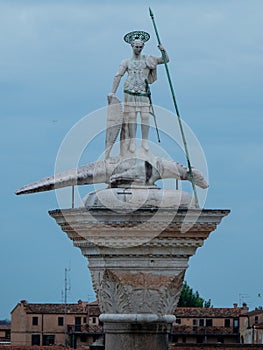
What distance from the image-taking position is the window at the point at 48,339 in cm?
8031

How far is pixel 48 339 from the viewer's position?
265 ft

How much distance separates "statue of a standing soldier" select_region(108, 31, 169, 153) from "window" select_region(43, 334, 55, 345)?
70527 mm

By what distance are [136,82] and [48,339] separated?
71049 millimetres

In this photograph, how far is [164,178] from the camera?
416 inches

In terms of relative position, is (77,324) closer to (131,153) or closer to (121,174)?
(131,153)

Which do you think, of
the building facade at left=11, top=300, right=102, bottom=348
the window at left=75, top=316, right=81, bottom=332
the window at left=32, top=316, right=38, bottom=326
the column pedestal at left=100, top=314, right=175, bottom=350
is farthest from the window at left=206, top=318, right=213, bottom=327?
the column pedestal at left=100, top=314, right=175, bottom=350

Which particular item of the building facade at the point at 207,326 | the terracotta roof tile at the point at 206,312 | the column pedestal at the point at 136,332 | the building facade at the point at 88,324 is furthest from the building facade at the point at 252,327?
the column pedestal at the point at 136,332

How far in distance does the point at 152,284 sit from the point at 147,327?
0.36m

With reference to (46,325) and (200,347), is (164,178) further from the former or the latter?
(46,325)

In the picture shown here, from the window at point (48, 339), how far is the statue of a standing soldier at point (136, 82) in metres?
70.5

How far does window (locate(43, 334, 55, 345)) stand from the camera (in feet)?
263

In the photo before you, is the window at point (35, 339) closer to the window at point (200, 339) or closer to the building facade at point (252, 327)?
the window at point (200, 339)

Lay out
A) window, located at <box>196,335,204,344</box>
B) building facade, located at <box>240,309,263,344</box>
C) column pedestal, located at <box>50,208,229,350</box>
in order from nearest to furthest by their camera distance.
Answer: column pedestal, located at <box>50,208,229,350</box> < building facade, located at <box>240,309,263,344</box> < window, located at <box>196,335,204,344</box>

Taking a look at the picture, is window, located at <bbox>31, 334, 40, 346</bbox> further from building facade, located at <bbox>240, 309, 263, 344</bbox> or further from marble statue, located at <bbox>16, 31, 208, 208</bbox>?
marble statue, located at <bbox>16, 31, 208, 208</bbox>
